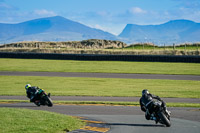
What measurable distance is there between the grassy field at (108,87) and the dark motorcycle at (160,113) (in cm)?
1118

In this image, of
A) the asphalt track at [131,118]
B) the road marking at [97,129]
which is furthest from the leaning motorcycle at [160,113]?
the road marking at [97,129]

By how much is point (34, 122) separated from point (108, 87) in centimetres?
1663

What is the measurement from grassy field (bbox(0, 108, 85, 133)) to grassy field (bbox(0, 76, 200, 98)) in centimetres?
1058

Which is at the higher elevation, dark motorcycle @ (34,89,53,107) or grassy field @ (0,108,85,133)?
dark motorcycle @ (34,89,53,107)

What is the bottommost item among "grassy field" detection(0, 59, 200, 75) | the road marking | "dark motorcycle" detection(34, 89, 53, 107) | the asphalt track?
the asphalt track

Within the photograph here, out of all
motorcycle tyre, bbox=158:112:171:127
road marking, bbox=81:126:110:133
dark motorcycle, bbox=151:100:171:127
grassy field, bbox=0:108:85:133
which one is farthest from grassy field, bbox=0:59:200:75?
road marking, bbox=81:126:110:133

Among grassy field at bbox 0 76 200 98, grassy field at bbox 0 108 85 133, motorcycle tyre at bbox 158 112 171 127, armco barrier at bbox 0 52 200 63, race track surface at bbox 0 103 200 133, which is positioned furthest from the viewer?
armco barrier at bbox 0 52 200 63

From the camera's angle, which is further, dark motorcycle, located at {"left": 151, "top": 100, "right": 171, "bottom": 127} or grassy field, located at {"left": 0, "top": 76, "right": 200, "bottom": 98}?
grassy field, located at {"left": 0, "top": 76, "right": 200, "bottom": 98}

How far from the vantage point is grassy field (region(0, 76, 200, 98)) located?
23.7 meters

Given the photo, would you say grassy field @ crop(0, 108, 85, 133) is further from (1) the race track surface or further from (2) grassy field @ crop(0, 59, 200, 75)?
(2) grassy field @ crop(0, 59, 200, 75)

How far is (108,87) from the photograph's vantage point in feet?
90.3

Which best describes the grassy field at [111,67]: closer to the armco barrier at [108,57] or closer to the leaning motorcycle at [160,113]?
the armco barrier at [108,57]

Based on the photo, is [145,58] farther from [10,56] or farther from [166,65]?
[10,56]

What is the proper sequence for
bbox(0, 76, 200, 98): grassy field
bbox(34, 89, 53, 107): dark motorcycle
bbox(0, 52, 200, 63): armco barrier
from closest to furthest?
bbox(34, 89, 53, 107): dark motorcycle
bbox(0, 76, 200, 98): grassy field
bbox(0, 52, 200, 63): armco barrier
